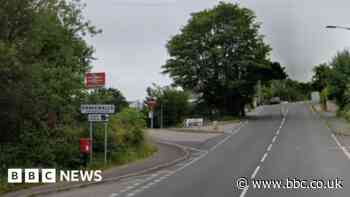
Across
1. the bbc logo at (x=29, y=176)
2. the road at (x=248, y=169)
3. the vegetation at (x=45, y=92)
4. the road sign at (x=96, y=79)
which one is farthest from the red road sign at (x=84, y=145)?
the road at (x=248, y=169)

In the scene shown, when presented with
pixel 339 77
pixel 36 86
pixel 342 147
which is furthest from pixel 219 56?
pixel 36 86

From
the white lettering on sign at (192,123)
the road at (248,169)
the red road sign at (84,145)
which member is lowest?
the road at (248,169)

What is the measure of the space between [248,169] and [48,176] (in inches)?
335

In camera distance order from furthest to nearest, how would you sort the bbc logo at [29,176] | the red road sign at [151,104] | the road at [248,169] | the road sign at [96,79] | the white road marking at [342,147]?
1. the red road sign at [151,104]
2. the white road marking at [342,147]
3. the road sign at [96,79]
4. the bbc logo at [29,176]
5. the road at [248,169]

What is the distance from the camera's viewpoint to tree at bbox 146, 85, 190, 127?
A: 6706 centimetres

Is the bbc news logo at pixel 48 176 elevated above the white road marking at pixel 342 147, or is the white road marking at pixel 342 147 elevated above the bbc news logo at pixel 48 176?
the white road marking at pixel 342 147

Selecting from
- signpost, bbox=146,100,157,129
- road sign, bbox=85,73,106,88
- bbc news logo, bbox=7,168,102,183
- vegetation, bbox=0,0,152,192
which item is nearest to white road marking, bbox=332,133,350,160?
vegetation, bbox=0,0,152,192

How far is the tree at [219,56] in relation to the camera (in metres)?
69.1

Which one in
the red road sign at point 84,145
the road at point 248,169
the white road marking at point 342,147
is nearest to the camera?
the road at point 248,169

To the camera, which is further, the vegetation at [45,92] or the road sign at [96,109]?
the road sign at [96,109]

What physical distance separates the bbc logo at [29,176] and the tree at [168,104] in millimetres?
43943

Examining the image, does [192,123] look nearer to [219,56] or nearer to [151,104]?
[151,104]

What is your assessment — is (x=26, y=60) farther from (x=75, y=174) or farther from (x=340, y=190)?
(x=340, y=190)

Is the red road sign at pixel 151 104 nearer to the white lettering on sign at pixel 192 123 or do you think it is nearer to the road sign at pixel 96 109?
the white lettering on sign at pixel 192 123
